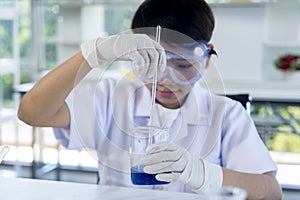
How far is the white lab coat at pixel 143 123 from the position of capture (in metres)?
1.12

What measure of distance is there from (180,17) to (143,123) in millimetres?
322

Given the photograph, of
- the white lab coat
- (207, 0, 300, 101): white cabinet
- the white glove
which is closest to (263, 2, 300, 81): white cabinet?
(207, 0, 300, 101): white cabinet

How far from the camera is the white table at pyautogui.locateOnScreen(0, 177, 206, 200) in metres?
1.00

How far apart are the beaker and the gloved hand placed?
0.15 meters

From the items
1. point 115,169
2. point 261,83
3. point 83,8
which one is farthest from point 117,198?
point 83,8

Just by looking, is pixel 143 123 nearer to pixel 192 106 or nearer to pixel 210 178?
pixel 192 106

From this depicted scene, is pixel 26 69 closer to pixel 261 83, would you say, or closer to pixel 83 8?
pixel 83 8

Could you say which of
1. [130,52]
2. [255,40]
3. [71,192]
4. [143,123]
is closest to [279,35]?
[255,40]

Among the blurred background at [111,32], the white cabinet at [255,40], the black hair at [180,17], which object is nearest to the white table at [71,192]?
the black hair at [180,17]

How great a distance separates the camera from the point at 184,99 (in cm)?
125

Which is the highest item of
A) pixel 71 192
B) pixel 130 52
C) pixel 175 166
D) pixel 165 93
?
pixel 130 52

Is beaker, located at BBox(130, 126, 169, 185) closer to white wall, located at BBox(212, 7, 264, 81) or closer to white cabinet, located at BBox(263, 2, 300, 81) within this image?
white wall, located at BBox(212, 7, 264, 81)

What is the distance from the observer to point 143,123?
3.91 feet

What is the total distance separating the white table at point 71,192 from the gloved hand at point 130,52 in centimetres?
31
